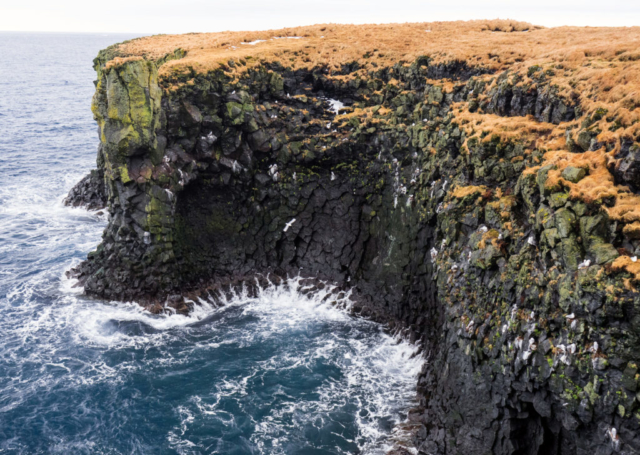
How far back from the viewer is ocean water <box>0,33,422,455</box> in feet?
95.1

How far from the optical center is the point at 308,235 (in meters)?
46.8

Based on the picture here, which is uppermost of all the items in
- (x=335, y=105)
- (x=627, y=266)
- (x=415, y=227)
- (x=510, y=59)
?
(x=510, y=59)

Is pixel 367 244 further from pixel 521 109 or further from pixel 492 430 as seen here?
pixel 492 430

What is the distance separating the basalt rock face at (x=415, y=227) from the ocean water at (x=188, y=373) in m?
3.09

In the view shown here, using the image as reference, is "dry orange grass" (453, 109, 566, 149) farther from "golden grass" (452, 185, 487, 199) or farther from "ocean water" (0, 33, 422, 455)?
"ocean water" (0, 33, 422, 455)

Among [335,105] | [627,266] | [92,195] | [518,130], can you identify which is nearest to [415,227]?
[518,130]

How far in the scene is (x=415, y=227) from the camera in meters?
39.2

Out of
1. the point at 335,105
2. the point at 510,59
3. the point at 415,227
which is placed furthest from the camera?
the point at 335,105

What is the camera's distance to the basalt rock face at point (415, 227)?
20609 mm

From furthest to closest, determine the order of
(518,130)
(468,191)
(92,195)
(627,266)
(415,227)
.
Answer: (92,195) → (415,227) → (468,191) → (518,130) → (627,266)

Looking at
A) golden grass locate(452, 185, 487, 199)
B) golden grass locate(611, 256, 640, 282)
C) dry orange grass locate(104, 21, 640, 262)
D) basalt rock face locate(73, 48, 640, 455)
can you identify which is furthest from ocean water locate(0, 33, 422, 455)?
golden grass locate(611, 256, 640, 282)

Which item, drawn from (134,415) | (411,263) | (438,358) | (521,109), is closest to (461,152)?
(521,109)

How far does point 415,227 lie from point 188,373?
2252cm

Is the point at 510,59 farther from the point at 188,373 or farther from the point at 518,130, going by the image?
the point at 188,373
